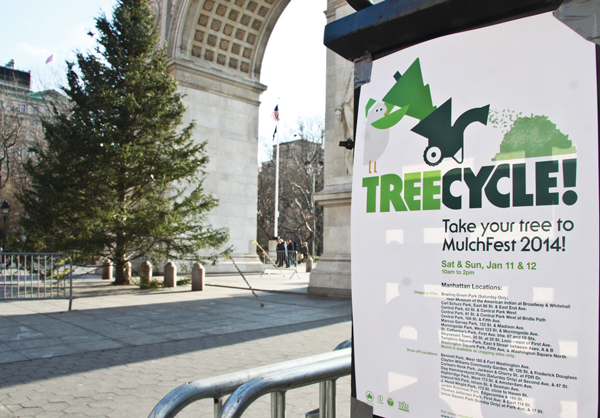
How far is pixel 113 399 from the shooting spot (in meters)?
4.56

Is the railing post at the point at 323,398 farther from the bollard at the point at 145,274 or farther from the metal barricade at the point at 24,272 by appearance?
the bollard at the point at 145,274

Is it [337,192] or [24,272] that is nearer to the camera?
[24,272]

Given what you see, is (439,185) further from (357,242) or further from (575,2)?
(575,2)

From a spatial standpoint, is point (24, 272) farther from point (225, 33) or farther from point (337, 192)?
point (225, 33)

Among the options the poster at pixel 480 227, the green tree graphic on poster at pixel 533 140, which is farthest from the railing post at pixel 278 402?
the green tree graphic on poster at pixel 533 140

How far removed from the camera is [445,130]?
1751 millimetres

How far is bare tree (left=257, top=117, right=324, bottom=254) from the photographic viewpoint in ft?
152

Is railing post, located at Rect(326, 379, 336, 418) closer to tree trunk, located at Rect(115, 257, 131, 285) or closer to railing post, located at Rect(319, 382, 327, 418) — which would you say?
railing post, located at Rect(319, 382, 327, 418)

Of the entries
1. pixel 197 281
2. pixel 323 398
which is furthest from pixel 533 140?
pixel 197 281

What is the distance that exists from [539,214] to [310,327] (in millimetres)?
7144

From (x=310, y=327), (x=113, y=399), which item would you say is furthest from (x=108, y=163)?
(x=113, y=399)

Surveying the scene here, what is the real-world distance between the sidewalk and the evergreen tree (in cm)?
214

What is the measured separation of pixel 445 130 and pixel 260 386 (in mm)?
1321

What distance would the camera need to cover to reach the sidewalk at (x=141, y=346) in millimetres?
4547
